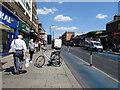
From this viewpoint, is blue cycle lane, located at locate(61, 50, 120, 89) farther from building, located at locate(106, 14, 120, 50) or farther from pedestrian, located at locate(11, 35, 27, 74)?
building, located at locate(106, 14, 120, 50)

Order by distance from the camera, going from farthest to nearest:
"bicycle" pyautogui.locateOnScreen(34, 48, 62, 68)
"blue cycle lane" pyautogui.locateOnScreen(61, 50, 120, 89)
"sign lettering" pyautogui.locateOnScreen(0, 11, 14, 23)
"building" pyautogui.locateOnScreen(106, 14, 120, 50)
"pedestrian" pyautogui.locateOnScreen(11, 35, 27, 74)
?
"building" pyautogui.locateOnScreen(106, 14, 120, 50) < "sign lettering" pyautogui.locateOnScreen(0, 11, 14, 23) < "bicycle" pyautogui.locateOnScreen(34, 48, 62, 68) < "pedestrian" pyautogui.locateOnScreen(11, 35, 27, 74) < "blue cycle lane" pyautogui.locateOnScreen(61, 50, 120, 89)

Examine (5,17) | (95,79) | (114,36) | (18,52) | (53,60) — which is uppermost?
(5,17)

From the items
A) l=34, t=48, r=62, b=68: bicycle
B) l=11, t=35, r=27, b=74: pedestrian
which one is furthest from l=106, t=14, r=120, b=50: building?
l=11, t=35, r=27, b=74: pedestrian

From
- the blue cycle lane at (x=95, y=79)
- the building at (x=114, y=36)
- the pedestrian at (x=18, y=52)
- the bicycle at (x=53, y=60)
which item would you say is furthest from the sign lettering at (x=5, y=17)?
the building at (x=114, y=36)

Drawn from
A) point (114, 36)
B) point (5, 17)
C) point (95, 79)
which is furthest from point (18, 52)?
point (114, 36)

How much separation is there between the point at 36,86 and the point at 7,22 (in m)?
11.2

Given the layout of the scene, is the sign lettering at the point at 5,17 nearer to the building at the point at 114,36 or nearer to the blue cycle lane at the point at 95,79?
the blue cycle lane at the point at 95,79

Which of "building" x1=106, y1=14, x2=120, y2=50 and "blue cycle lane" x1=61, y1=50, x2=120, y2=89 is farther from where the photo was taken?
"building" x1=106, y1=14, x2=120, y2=50

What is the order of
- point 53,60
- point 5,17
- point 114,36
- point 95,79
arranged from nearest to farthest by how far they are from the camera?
point 95,79
point 53,60
point 5,17
point 114,36

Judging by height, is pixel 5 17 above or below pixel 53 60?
above

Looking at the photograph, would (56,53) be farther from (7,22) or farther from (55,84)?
(7,22)

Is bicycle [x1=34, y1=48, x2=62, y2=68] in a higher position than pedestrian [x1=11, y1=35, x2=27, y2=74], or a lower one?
lower

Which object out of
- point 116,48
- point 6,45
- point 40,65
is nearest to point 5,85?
point 40,65

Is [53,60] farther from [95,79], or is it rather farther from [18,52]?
[95,79]
